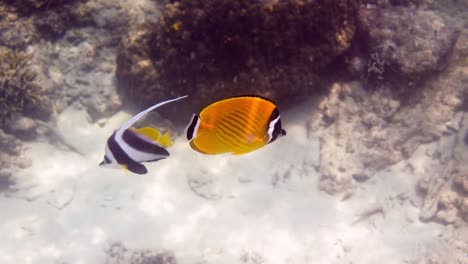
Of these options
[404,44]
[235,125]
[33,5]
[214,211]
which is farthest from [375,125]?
[33,5]

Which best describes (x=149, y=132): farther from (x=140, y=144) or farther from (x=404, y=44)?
(x=404, y=44)

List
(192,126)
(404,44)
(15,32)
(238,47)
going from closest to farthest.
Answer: (192,126), (238,47), (404,44), (15,32)

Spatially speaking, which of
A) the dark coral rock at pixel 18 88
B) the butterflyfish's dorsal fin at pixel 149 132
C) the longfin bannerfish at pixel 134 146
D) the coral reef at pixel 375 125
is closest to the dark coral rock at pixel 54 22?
the dark coral rock at pixel 18 88

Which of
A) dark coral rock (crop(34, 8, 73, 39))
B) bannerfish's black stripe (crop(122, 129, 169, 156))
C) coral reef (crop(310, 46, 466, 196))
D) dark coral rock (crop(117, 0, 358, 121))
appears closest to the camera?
bannerfish's black stripe (crop(122, 129, 169, 156))

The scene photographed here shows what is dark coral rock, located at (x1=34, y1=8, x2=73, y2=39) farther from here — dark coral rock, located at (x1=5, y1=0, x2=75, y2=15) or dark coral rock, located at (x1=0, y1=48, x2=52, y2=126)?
dark coral rock, located at (x1=0, y1=48, x2=52, y2=126)

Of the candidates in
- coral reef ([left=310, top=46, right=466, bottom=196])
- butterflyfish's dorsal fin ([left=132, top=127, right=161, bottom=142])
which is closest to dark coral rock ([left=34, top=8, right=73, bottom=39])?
coral reef ([left=310, top=46, right=466, bottom=196])

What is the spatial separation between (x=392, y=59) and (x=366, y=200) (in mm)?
2276

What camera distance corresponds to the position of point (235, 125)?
2141 millimetres

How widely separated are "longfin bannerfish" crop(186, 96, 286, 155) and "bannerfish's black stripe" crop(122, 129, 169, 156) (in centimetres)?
36

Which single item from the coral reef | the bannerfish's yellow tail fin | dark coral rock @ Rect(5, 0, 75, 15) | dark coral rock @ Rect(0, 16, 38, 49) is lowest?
the coral reef

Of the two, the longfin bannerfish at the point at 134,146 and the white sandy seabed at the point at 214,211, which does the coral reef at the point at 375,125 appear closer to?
the white sandy seabed at the point at 214,211

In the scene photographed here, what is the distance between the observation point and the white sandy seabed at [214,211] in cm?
559

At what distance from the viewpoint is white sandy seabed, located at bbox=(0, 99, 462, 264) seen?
559 cm

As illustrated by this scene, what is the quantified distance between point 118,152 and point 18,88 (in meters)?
4.73
